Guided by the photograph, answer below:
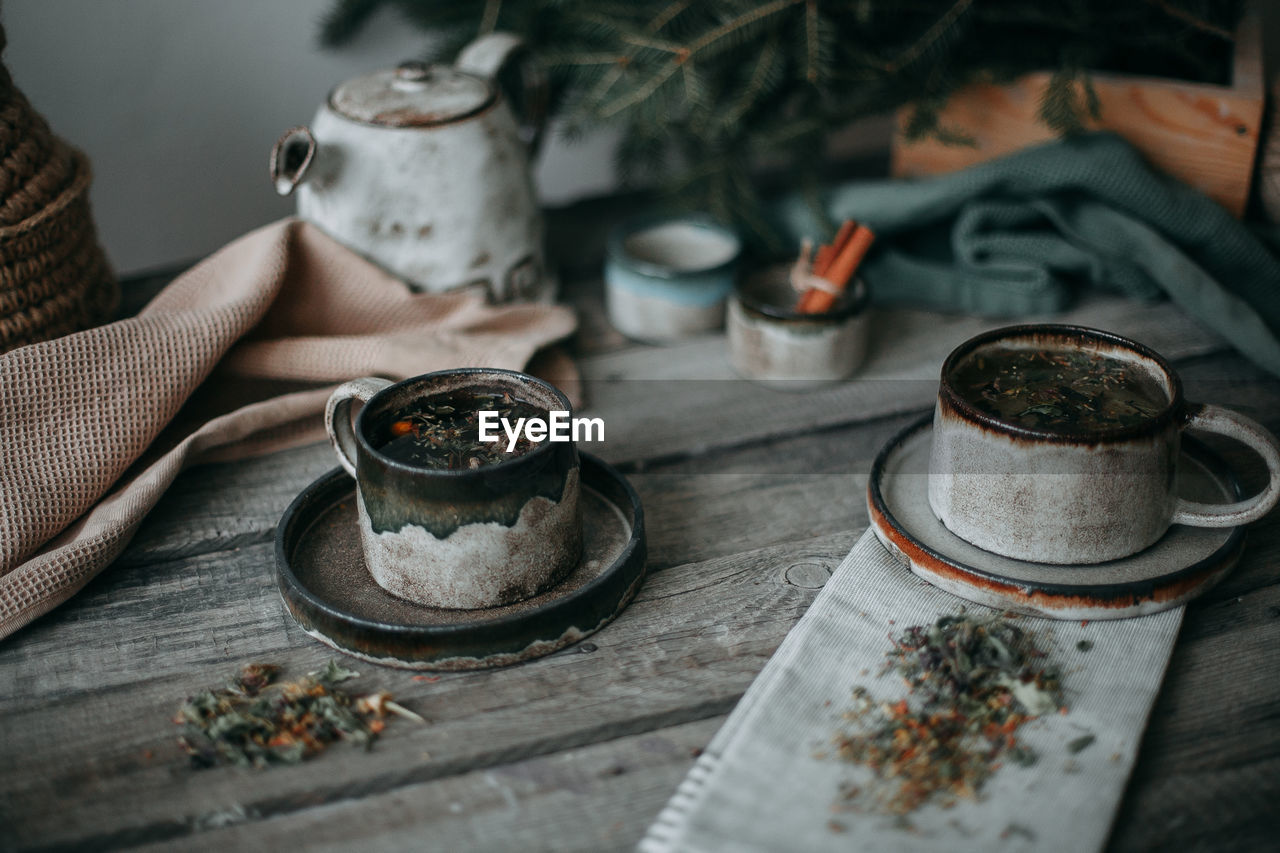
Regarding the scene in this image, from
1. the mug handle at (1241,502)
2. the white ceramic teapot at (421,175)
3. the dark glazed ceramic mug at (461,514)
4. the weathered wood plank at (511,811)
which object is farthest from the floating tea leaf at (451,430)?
the mug handle at (1241,502)

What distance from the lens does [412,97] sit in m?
1.03

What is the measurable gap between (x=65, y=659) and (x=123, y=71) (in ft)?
2.79

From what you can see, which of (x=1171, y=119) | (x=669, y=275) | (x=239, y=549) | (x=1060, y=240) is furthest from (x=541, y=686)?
(x=1171, y=119)

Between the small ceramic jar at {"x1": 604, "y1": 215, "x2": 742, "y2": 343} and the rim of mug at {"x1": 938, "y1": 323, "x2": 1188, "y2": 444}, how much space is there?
38 centimetres

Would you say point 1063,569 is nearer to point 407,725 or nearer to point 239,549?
point 407,725

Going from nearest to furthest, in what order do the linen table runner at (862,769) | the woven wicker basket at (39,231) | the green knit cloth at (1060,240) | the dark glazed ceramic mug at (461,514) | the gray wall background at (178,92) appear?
the linen table runner at (862,769), the dark glazed ceramic mug at (461,514), the woven wicker basket at (39,231), the green knit cloth at (1060,240), the gray wall background at (178,92)

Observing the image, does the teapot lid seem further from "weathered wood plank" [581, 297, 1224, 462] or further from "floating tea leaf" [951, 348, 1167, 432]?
"floating tea leaf" [951, 348, 1167, 432]

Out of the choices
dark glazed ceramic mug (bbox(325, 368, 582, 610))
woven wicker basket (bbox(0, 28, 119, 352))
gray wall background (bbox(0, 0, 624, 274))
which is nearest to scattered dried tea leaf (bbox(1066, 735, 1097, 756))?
dark glazed ceramic mug (bbox(325, 368, 582, 610))

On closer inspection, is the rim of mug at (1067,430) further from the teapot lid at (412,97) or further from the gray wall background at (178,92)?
the gray wall background at (178,92)

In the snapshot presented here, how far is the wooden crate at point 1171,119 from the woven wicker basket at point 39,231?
898 millimetres

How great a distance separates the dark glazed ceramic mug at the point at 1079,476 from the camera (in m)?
0.68

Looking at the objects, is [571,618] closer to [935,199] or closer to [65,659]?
[65,659]

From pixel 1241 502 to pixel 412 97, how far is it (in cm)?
81

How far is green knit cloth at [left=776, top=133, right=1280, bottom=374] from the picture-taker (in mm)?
1072
